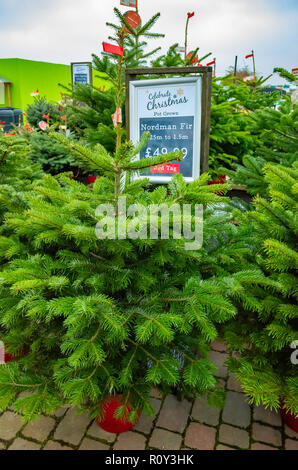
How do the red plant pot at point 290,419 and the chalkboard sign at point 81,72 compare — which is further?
the chalkboard sign at point 81,72

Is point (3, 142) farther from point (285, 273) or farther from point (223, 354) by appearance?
point (223, 354)

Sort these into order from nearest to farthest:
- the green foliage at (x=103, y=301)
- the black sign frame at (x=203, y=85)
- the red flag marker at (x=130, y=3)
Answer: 1. the green foliage at (x=103, y=301)
2. the black sign frame at (x=203, y=85)
3. the red flag marker at (x=130, y=3)

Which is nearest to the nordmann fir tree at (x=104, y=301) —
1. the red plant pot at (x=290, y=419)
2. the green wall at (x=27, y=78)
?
the red plant pot at (x=290, y=419)

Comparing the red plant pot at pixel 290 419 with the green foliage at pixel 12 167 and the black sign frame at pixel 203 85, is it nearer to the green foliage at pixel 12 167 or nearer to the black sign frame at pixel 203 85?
the black sign frame at pixel 203 85

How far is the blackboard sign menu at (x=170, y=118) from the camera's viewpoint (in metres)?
3.31

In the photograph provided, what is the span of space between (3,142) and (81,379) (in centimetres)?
211

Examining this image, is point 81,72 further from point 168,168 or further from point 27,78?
point 27,78

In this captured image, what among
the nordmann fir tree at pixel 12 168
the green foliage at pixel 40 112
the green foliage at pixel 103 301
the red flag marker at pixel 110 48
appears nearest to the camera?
the green foliage at pixel 103 301

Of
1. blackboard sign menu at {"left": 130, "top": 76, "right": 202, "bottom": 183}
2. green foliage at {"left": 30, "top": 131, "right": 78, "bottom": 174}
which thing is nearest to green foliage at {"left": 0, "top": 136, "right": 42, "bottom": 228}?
blackboard sign menu at {"left": 130, "top": 76, "right": 202, "bottom": 183}

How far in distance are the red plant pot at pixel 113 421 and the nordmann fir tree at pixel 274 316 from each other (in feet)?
2.53

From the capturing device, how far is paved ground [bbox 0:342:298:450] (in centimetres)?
232

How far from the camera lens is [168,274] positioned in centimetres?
204

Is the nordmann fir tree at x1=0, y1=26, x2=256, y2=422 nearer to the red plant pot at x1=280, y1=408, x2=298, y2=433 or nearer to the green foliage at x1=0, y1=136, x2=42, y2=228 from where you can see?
the red plant pot at x1=280, y1=408, x2=298, y2=433
